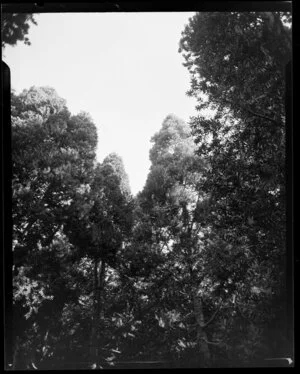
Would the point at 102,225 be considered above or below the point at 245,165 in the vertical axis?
A: below

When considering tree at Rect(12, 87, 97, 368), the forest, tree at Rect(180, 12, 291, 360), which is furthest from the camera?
tree at Rect(12, 87, 97, 368)

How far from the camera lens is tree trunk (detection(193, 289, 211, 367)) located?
203 inches

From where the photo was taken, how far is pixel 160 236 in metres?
5.33

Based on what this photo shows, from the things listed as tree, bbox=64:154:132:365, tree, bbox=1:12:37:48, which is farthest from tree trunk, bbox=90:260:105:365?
tree, bbox=1:12:37:48

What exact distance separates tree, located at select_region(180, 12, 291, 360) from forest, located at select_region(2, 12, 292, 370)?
14 mm

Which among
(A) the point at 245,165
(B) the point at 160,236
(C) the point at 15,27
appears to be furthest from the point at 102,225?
(C) the point at 15,27

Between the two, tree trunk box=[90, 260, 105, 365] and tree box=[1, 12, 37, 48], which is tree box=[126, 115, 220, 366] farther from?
tree box=[1, 12, 37, 48]

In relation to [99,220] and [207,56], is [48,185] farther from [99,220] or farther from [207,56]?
[207,56]

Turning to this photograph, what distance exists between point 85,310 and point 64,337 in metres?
0.43

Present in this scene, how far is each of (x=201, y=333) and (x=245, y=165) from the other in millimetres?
2375

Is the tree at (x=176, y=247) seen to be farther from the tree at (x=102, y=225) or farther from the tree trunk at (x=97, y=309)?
the tree trunk at (x=97, y=309)

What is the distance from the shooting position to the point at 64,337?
505 centimetres

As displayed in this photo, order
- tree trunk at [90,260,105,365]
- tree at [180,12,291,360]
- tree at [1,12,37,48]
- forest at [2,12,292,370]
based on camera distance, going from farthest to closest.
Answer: tree trunk at [90,260,105,365], forest at [2,12,292,370], tree at [180,12,291,360], tree at [1,12,37,48]

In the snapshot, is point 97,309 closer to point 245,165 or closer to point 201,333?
point 201,333
